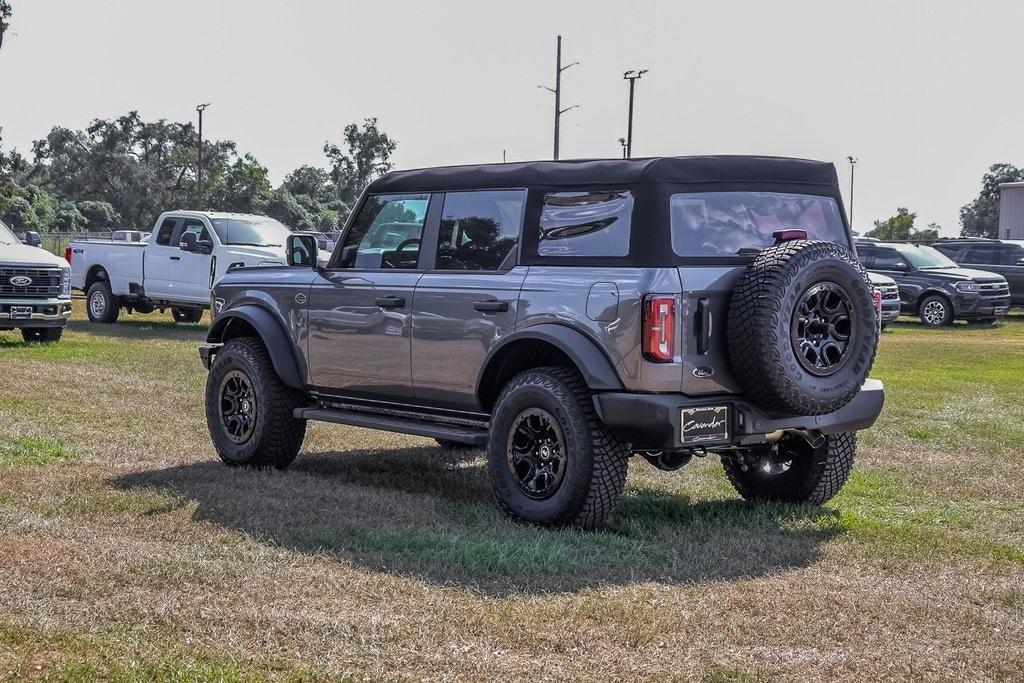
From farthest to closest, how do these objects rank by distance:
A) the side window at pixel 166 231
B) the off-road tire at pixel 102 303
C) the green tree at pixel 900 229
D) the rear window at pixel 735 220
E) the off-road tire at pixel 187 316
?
the green tree at pixel 900 229 < the off-road tire at pixel 187 316 < the off-road tire at pixel 102 303 < the side window at pixel 166 231 < the rear window at pixel 735 220

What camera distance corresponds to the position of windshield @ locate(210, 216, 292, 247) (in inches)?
910

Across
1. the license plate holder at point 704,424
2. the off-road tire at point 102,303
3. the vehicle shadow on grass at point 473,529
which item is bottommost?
the vehicle shadow on grass at point 473,529

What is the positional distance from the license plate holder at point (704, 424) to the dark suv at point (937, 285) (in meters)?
20.8

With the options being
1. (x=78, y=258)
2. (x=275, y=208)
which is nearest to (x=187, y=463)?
(x=78, y=258)

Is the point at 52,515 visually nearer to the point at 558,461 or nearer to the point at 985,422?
the point at 558,461

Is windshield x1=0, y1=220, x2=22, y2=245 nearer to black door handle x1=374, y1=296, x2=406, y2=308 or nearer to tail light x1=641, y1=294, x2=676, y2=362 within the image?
black door handle x1=374, y1=296, x2=406, y2=308

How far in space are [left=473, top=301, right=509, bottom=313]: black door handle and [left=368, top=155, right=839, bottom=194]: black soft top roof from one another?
70 cm

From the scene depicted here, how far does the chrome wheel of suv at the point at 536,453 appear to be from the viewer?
7.66m

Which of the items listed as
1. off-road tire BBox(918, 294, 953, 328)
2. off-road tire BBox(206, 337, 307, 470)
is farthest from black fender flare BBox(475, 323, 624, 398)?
off-road tire BBox(918, 294, 953, 328)

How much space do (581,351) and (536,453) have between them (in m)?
0.67

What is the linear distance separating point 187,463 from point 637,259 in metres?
4.04

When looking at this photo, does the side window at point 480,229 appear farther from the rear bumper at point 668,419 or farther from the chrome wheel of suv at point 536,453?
the rear bumper at point 668,419

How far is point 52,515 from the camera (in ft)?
25.8

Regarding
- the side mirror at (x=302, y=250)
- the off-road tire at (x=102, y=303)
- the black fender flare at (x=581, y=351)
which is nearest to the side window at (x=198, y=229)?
the off-road tire at (x=102, y=303)
